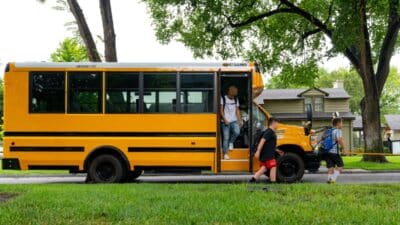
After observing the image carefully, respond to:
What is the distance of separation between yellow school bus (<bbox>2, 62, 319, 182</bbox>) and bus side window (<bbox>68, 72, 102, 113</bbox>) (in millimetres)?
25

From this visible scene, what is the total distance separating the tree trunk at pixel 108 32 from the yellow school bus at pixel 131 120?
6.75 m

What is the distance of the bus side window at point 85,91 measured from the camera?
49.3 ft

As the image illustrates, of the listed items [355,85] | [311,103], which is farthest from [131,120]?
[355,85]

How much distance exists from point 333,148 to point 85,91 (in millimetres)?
6475

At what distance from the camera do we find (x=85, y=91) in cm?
1515

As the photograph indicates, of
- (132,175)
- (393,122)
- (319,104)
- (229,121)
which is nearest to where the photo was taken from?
(229,121)

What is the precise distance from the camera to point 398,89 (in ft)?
329

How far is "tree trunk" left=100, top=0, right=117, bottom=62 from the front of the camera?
21828 millimetres

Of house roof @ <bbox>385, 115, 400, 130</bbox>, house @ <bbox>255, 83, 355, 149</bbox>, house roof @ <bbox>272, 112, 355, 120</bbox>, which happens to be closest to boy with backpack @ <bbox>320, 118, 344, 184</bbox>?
house roof @ <bbox>272, 112, 355, 120</bbox>

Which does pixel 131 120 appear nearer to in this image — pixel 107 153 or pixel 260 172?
pixel 107 153

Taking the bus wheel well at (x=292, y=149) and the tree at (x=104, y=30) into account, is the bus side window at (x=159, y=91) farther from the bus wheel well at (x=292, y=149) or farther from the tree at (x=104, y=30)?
the tree at (x=104, y=30)

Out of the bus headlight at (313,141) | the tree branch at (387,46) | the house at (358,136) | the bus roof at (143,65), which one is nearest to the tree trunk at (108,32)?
the bus roof at (143,65)

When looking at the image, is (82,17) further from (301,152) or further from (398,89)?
(398,89)

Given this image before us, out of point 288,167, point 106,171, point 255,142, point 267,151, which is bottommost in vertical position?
point 106,171
